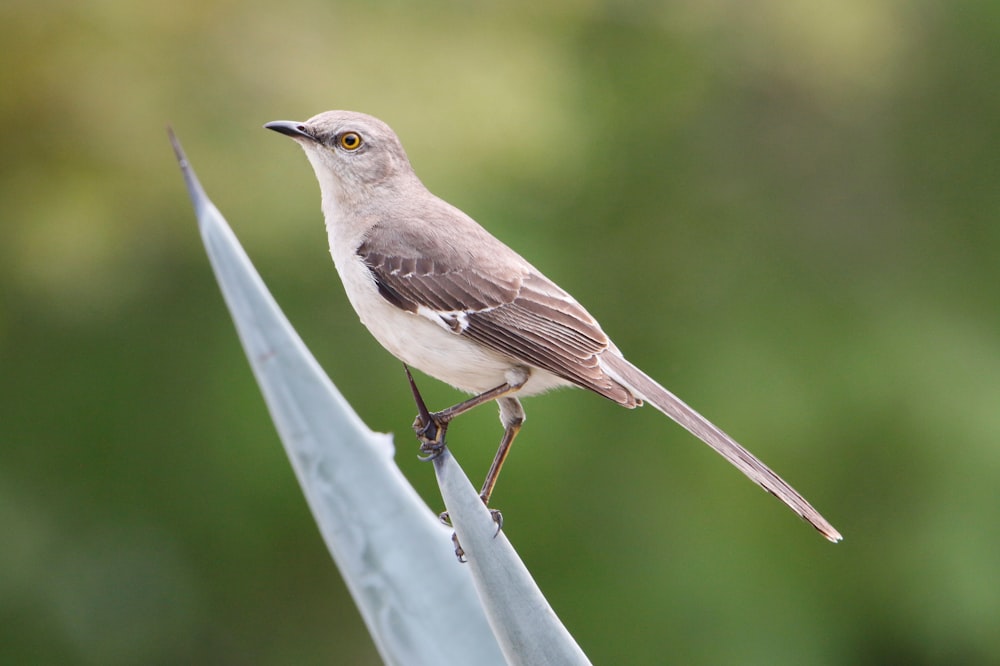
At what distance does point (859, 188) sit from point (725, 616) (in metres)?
2.98

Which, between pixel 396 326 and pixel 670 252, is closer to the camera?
pixel 396 326

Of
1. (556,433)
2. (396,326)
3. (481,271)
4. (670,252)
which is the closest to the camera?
(396,326)

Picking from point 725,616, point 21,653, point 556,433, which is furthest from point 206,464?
point 725,616

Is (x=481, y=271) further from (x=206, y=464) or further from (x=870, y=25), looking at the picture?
(x=870, y=25)

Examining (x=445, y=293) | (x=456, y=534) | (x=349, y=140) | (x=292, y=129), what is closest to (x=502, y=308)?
(x=445, y=293)

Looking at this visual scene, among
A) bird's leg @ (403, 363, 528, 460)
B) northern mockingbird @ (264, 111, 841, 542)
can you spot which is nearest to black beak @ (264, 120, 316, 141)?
northern mockingbird @ (264, 111, 841, 542)

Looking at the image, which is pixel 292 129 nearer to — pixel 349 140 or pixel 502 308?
pixel 349 140

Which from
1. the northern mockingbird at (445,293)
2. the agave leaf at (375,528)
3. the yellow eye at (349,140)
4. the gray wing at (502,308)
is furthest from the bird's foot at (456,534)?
the yellow eye at (349,140)

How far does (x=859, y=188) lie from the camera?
673 centimetres

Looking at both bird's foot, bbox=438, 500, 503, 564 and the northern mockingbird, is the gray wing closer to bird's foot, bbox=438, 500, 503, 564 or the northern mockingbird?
the northern mockingbird

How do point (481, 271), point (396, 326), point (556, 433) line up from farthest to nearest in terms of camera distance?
1. point (556, 433)
2. point (481, 271)
3. point (396, 326)

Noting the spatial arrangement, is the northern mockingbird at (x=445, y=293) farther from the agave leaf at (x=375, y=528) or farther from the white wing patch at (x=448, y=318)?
the agave leaf at (x=375, y=528)

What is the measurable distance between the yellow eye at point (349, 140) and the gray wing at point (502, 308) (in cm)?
22

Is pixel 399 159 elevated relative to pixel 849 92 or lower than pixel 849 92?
lower
